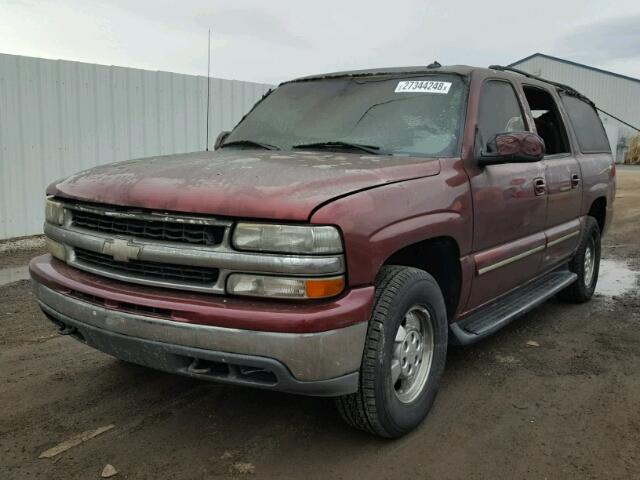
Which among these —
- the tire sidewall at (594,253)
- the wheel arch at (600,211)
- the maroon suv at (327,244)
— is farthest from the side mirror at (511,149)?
the wheel arch at (600,211)

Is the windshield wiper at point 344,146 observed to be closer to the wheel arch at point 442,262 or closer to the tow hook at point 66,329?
the wheel arch at point 442,262

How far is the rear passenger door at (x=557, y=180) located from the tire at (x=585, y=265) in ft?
1.04

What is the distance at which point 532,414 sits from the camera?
3.38 m

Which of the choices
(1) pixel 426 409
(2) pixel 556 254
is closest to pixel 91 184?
(1) pixel 426 409

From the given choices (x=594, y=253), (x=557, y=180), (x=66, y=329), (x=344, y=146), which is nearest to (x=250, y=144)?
(x=344, y=146)

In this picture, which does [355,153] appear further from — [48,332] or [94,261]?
[48,332]

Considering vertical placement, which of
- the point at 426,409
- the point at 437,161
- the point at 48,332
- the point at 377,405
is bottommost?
the point at 48,332

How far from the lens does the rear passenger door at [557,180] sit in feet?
15.0

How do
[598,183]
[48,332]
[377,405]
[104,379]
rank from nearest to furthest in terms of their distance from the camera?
[377,405] < [104,379] < [48,332] < [598,183]

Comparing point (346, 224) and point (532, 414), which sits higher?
point (346, 224)

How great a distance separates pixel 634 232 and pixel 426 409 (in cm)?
876

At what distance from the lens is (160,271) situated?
2.74 m

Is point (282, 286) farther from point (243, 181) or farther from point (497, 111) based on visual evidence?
point (497, 111)

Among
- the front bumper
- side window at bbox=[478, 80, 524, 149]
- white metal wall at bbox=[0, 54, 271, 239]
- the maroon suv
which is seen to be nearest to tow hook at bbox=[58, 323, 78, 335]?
the maroon suv
